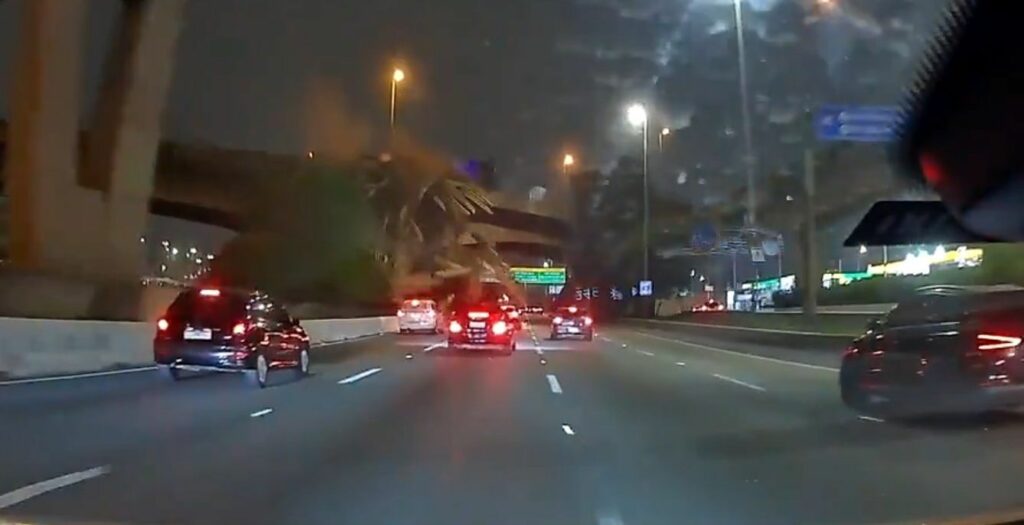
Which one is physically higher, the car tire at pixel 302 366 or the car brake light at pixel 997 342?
the car brake light at pixel 997 342

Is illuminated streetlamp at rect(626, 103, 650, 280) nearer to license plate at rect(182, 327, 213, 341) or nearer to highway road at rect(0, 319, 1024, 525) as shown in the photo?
highway road at rect(0, 319, 1024, 525)

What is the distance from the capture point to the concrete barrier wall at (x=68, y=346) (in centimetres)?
2259

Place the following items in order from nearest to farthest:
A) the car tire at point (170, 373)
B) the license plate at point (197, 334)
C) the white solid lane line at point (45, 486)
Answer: the white solid lane line at point (45, 486)
the license plate at point (197, 334)
the car tire at point (170, 373)

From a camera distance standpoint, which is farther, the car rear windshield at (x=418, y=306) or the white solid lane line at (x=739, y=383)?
the car rear windshield at (x=418, y=306)

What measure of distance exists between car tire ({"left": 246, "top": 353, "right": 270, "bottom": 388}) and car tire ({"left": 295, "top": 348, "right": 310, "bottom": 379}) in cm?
200

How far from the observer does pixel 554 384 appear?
78.1 feet

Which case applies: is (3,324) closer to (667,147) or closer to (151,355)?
(151,355)

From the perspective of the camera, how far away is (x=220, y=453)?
A: 42.0 feet

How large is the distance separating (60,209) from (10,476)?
2726 centimetres

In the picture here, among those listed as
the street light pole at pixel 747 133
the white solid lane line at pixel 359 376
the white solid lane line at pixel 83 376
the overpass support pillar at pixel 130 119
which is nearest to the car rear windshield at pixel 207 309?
the white solid lane line at pixel 83 376

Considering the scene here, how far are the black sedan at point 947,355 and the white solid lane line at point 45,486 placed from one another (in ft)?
30.6

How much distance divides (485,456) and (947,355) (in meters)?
5.82

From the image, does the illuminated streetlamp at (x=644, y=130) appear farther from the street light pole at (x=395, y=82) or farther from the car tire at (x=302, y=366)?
the car tire at (x=302, y=366)

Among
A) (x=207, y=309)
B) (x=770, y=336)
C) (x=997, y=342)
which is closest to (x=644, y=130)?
(x=770, y=336)
